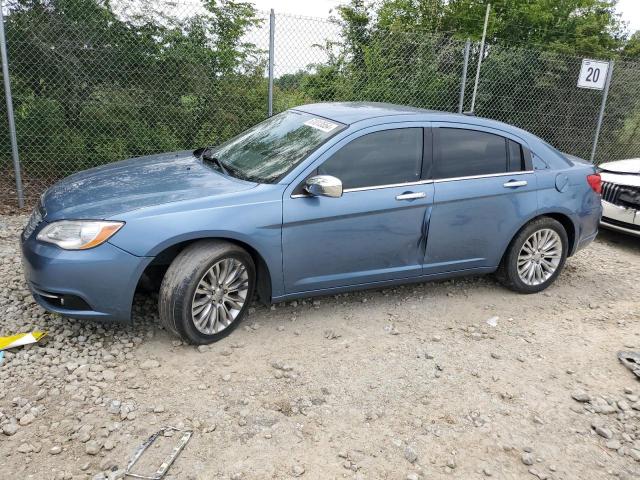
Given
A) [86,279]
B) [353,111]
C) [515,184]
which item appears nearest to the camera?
[86,279]

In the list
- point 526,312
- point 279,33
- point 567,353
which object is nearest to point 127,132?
point 279,33

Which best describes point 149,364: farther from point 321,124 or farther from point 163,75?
point 163,75

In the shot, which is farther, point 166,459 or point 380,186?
point 380,186

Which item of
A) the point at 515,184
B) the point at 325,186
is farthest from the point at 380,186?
the point at 515,184

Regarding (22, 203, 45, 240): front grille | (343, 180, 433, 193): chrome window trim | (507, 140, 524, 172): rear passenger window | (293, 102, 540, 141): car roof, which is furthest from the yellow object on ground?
(507, 140, 524, 172): rear passenger window

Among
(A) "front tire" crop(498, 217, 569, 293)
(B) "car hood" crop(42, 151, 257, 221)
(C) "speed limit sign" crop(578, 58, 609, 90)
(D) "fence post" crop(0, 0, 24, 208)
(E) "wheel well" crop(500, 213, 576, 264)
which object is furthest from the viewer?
(C) "speed limit sign" crop(578, 58, 609, 90)

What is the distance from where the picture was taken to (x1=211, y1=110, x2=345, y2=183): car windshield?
409 cm

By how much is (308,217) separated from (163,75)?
4335mm

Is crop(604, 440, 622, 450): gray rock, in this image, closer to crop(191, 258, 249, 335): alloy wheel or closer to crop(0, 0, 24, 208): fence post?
crop(191, 258, 249, 335): alloy wheel

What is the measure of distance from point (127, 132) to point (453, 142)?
4.51 m

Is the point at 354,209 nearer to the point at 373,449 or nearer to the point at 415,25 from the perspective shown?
the point at 373,449

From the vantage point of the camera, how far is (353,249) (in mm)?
4141

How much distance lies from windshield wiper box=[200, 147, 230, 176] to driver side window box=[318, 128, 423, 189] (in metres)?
0.82

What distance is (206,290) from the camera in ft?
12.3
